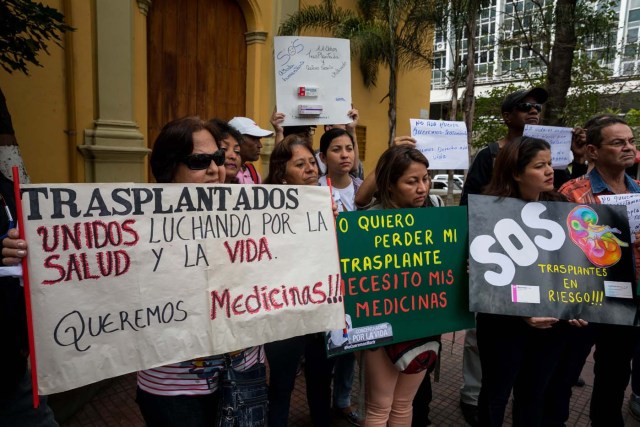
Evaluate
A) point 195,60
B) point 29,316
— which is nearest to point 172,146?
point 29,316

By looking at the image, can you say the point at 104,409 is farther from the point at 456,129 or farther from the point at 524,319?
the point at 456,129

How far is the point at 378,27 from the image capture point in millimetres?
8734

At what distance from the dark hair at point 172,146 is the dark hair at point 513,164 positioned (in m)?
1.68

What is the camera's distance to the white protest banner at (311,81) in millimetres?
3664

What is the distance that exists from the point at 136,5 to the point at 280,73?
3203 mm

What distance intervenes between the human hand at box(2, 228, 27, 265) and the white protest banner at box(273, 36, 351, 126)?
244 cm

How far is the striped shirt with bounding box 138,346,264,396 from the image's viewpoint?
168 cm

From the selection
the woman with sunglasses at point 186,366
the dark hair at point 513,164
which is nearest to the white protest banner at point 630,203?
the dark hair at point 513,164

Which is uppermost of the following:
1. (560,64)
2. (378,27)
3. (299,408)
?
(378,27)

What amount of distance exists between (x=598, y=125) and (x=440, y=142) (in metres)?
1.07

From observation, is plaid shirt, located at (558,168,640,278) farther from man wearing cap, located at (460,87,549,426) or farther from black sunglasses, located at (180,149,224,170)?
black sunglasses, located at (180,149,224,170)

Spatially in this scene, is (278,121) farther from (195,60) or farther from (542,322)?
(195,60)

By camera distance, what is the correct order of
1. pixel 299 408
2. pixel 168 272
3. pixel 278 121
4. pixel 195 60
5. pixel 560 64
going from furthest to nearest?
pixel 195 60
pixel 560 64
pixel 278 121
pixel 299 408
pixel 168 272

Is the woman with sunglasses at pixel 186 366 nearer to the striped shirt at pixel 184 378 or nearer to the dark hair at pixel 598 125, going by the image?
the striped shirt at pixel 184 378
